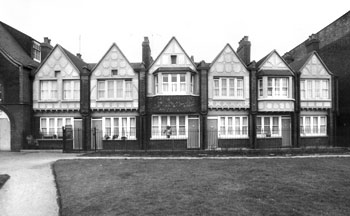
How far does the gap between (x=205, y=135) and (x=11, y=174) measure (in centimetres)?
1438

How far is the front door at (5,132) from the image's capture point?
2148 centimetres

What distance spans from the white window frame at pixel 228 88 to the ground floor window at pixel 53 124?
1371cm

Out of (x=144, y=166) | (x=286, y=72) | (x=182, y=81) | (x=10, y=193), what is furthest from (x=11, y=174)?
(x=286, y=72)

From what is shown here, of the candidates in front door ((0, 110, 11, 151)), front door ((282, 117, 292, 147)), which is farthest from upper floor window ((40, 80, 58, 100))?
front door ((282, 117, 292, 147))

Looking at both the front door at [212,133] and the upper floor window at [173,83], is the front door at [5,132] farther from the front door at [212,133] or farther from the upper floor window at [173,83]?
the front door at [212,133]

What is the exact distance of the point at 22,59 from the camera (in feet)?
75.2

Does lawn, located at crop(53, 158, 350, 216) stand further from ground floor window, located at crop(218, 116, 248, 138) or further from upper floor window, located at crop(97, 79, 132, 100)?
upper floor window, located at crop(97, 79, 132, 100)

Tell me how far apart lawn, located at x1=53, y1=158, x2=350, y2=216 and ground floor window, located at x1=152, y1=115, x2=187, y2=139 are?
9.36m

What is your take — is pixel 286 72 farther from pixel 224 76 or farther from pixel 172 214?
pixel 172 214

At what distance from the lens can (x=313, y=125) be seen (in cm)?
2370

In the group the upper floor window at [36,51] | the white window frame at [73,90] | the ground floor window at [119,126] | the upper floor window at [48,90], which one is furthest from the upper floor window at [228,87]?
the upper floor window at [36,51]

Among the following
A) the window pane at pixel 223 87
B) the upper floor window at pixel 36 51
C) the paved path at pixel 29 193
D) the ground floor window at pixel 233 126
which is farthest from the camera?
the upper floor window at pixel 36 51

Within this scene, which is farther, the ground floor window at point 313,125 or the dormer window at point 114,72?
the ground floor window at point 313,125

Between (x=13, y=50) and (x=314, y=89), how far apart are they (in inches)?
1133
